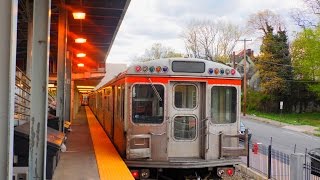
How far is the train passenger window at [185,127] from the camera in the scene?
9477 millimetres

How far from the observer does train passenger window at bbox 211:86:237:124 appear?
31.5ft

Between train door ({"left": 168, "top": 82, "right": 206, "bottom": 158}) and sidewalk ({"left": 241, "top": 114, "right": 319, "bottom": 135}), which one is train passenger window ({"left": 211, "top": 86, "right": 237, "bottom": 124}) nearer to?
train door ({"left": 168, "top": 82, "right": 206, "bottom": 158})

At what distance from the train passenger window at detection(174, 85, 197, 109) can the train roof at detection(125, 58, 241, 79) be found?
35 centimetres

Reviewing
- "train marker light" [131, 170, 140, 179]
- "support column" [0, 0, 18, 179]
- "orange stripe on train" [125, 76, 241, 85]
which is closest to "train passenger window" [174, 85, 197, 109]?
"orange stripe on train" [125, 76, 241, 85]

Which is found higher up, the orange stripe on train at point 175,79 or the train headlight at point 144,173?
the orange stripe on train at point 175,79

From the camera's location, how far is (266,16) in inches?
2435

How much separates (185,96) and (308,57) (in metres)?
41.4

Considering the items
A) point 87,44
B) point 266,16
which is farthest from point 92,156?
point 266,16

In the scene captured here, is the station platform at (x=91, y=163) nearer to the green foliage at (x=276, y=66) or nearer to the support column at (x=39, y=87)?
the support column at (x=39, y=87)

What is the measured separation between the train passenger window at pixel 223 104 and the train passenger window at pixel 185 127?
0.48 metres

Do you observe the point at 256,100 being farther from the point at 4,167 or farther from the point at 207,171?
the point at 4,167

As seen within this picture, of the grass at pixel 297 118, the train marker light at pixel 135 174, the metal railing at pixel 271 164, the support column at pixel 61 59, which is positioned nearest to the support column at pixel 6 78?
the train marker light at pixel 135 174

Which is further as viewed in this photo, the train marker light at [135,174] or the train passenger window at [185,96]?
the train passenger window at [185,96]

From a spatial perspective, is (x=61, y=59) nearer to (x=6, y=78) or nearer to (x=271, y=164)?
(x=271, y=164)
